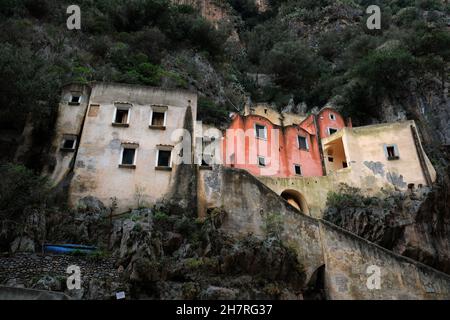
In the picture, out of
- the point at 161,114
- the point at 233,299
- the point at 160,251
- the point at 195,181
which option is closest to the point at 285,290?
the point at 233,299

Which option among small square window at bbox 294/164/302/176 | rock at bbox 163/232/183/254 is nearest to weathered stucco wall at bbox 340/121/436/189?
small square window at bbox 294/164/302/176

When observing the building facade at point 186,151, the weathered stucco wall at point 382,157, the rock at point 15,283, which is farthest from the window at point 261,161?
the rock at point 15,283

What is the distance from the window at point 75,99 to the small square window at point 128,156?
471 centimetres

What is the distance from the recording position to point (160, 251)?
662 inches

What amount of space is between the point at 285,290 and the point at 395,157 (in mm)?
13449

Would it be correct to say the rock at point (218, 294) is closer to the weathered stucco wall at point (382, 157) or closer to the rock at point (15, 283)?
the rock at point (15, 283)

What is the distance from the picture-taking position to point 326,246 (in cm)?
1947

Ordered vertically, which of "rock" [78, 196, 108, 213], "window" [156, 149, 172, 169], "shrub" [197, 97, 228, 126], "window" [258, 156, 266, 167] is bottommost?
"rock" [78, 196, 108, 213]

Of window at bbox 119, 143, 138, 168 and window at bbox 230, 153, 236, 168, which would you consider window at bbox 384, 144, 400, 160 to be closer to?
window at bbox 230, 153, 236, 168

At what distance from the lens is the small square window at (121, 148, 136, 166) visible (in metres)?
21.8

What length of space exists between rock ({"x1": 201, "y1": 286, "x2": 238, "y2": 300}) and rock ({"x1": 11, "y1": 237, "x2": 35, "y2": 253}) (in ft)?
23.9

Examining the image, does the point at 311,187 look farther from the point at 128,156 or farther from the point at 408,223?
the point at 128,156

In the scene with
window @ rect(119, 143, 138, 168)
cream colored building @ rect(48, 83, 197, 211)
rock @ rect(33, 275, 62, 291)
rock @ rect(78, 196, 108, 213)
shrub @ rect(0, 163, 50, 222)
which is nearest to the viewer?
rock @ rect(33, 275, 62, 291)

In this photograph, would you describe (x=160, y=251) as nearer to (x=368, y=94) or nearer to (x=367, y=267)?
(x=367, y=267)
